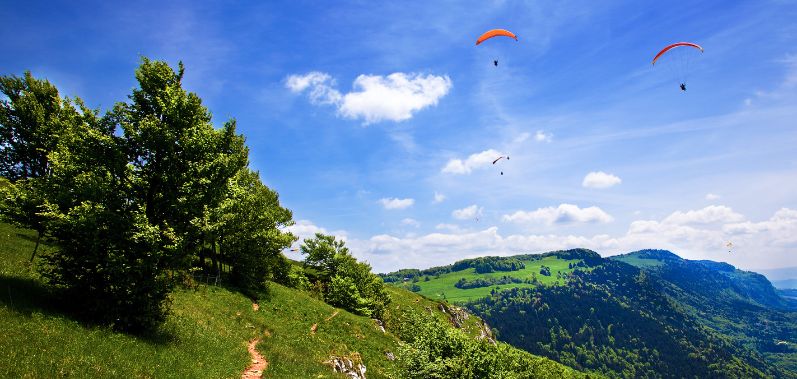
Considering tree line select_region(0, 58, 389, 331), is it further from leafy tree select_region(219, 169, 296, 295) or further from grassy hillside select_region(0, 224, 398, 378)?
leafy tree select_region(219, 169, 296, 295)

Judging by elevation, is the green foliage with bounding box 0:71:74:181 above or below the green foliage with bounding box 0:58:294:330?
above

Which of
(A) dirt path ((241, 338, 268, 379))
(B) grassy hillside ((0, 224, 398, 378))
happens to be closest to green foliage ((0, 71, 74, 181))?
(B) grassy hillside ((0, 224, 398, 378))

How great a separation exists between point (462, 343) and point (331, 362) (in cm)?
1241

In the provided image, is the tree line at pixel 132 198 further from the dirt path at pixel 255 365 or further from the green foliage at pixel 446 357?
the green foliage at pixel 446 357

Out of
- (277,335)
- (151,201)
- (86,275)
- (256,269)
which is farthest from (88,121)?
(256,269)

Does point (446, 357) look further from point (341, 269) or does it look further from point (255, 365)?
point (341, 269)

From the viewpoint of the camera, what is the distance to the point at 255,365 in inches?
1105

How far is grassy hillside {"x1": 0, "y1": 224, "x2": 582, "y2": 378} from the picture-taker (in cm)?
1606

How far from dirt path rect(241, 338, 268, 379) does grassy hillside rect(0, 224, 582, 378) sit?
466 millimetres

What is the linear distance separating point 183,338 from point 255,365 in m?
6.08

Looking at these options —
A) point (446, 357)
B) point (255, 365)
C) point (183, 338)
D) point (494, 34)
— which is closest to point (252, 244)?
point (255, 365)

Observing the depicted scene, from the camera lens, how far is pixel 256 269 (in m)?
47.9

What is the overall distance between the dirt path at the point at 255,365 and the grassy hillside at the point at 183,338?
1.53 ft

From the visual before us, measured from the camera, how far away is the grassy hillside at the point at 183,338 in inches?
632
